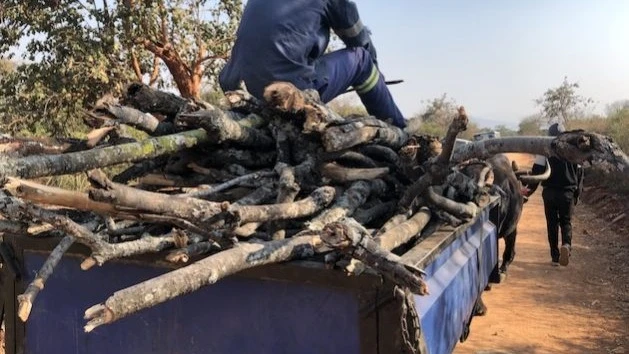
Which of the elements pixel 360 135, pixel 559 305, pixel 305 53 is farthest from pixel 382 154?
pixel 559 305

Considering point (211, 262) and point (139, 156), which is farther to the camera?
point (139, 156)

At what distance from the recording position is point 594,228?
464 inches

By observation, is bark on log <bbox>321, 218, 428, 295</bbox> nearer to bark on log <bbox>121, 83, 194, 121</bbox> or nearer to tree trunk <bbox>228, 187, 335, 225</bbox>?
tree trunk <bbox>228, 187, 335, 225</bbox>

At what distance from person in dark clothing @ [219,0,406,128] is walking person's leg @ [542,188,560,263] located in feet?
15.2

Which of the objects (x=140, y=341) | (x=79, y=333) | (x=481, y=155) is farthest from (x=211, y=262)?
(x=481, y=155)

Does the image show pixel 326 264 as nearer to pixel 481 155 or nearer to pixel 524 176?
pixel 481 155

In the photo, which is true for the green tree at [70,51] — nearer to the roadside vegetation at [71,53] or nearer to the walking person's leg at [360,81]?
the roadside vegetation at [71,53]

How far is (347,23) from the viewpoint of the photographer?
4.02 meters

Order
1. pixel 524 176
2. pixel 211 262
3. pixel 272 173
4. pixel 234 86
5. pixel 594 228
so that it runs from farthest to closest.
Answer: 1. pixel 594 228
2. pixel 524 176
3. pixel 234 86
4. pixel 272 173
5. pixel 211 262

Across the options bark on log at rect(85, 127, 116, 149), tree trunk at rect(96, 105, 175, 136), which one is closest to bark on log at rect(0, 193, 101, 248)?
bark on log at rect(85, 127, 116, 149)

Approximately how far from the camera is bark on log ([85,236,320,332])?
1292 mm

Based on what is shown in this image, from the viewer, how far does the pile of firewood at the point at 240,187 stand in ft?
5.29

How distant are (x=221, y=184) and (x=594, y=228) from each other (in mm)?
11048

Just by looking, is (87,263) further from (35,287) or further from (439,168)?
(439,168)
